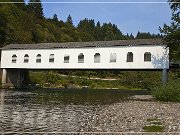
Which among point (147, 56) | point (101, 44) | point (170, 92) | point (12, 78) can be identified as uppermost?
point (101, 44)

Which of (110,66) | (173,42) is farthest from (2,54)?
(173,42)

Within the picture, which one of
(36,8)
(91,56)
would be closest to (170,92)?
(91,56)

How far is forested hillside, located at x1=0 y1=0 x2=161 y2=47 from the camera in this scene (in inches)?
2778

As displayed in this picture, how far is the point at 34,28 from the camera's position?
100 m

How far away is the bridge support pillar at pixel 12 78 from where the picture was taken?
4614cm

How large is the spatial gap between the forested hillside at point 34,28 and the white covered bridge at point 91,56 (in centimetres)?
1573

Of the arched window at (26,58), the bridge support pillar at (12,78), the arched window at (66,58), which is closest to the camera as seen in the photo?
the arched window at (66,58)

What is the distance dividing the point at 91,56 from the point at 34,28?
6438cm

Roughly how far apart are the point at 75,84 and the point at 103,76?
19888 mm

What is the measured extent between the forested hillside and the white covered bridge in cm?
1573

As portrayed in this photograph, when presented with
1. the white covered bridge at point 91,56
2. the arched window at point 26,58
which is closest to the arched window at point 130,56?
the white covered bridge at point 91,56

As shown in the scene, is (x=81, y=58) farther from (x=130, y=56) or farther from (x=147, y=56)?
(x=147, y=56)

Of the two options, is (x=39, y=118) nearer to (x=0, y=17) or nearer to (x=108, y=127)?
(x=108, y=127)

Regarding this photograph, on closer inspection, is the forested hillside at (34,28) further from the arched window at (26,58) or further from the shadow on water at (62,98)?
the shadow on water at (62,98)
